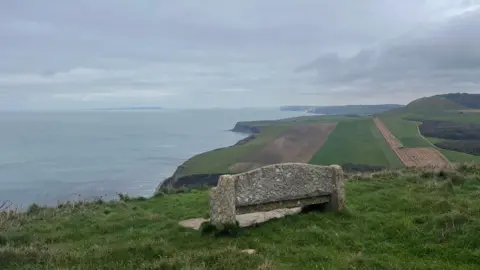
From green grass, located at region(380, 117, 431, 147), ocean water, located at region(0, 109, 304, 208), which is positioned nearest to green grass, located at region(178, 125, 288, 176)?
ocean water, located at region(0, 109, 304, 208)

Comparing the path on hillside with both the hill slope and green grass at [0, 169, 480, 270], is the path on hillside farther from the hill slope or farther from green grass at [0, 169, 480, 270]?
the hill slope

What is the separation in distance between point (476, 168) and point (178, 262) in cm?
1719

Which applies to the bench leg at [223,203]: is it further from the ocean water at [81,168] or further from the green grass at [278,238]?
the ocean water at [81,168]

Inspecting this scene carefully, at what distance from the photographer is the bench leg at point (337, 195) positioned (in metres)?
10.9

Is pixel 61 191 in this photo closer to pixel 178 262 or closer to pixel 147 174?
pixel 147 174

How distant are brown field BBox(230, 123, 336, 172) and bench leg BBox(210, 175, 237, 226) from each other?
155ft

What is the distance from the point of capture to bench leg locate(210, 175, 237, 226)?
9547 mm

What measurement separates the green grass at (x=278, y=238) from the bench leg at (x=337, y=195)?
10.8 inches

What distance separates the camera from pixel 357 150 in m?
64.8

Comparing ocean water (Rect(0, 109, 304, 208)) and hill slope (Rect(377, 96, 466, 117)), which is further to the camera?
hill slope (Rect(377, 96, 466, 117))

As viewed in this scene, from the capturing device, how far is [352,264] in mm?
7070

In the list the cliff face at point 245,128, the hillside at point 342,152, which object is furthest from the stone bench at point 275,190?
the cliff face at point 245,128

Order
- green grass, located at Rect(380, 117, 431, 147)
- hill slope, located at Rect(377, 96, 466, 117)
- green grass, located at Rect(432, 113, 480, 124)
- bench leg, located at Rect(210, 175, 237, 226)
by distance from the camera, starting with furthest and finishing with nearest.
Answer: hill slope, located at Rect(377, 96, 466, 117) → green grass, located at Rect(432, 113, 480, 124) → green grass, located at Rect(380, 117, 431, 147) → bench leg, located at Rect(210, 175, 237, 226)

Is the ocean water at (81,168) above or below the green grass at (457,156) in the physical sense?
below
